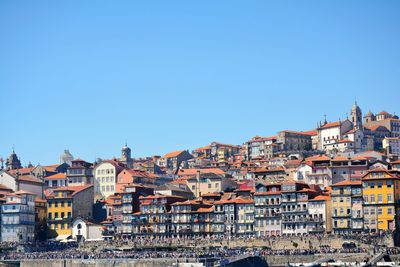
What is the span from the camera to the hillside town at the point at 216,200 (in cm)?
9662

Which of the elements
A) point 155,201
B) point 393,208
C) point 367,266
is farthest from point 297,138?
point 367,266

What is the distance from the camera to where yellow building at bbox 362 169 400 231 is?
9350cm

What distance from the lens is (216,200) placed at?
11206 cm

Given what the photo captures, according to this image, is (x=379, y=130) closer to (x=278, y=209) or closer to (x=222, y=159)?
(x=222, y=159)

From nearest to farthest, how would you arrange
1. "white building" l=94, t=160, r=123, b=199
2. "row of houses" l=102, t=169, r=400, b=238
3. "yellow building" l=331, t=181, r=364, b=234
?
1. "row of houses" l=102, t=169, r=400, b=238
2. "yellow building" l=331, t=181, r=364, b=234
3. "white building" l=94, t=160, r=123, b=199

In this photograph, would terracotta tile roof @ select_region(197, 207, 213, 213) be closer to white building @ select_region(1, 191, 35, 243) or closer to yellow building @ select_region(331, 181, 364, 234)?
yellow building @ select_region(331, 181, 364, 234)

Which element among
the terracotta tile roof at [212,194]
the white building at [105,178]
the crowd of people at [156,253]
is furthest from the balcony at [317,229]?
the white building at [105,178]

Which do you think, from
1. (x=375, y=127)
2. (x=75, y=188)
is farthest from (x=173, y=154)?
(x=75, y=188)

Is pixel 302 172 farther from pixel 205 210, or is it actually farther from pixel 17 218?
pixel 17 218

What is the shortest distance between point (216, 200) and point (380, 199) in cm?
2483

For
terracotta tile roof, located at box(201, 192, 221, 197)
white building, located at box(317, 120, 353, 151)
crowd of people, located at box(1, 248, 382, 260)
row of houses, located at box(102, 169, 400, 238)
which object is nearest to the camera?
crowd of people, located at box(1, 248, 382, 260)

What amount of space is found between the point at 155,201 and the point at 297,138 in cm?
5068

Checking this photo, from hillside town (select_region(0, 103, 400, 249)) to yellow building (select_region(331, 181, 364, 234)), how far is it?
11 centimetres

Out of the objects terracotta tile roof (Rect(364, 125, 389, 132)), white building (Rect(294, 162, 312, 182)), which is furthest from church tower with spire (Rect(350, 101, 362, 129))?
white building (Rect(294, 162, 312, 182))
